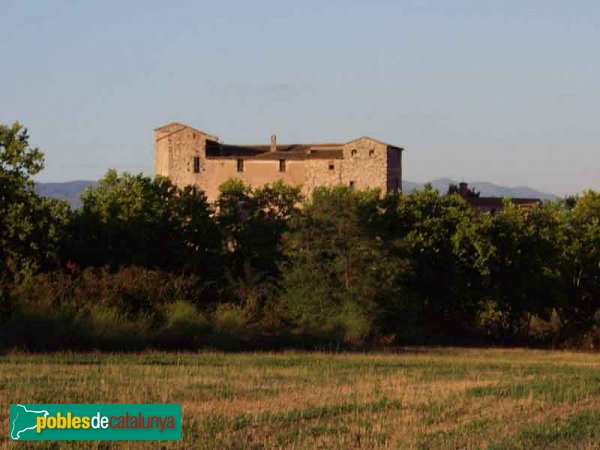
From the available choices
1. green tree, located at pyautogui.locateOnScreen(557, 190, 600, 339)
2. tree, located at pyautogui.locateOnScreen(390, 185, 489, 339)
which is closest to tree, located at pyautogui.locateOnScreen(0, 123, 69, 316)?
tree, located at pyautogui.locateOnScreen(390, 185, 489, 339)

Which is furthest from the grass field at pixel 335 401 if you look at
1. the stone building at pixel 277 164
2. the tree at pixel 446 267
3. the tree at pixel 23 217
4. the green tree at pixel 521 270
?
the stone building at pixel 277 164

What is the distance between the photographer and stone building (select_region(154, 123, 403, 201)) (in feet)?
281

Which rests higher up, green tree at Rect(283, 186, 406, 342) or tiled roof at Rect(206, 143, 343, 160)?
tiled roof at Rect(206, 143, 343, 160)

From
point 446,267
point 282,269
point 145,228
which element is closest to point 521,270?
point 446,267

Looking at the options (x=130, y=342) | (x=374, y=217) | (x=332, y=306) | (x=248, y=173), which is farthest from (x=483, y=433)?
(x=248, y=173)

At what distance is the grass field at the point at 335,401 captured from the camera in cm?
1324

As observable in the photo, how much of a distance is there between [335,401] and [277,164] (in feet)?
234

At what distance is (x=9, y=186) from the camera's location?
42.5m

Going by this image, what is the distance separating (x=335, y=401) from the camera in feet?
53.3

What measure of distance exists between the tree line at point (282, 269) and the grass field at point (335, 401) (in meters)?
10.1

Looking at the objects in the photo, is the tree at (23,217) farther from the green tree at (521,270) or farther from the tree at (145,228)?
the green tree at (521,270)

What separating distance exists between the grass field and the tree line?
1012 centimetres

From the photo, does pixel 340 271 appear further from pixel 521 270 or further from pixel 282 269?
pixel 521 270

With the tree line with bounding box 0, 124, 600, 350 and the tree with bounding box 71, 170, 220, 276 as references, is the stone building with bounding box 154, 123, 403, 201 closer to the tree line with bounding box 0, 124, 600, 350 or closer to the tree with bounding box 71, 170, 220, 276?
the tree line with bounding box 0, 124, 600, 350
